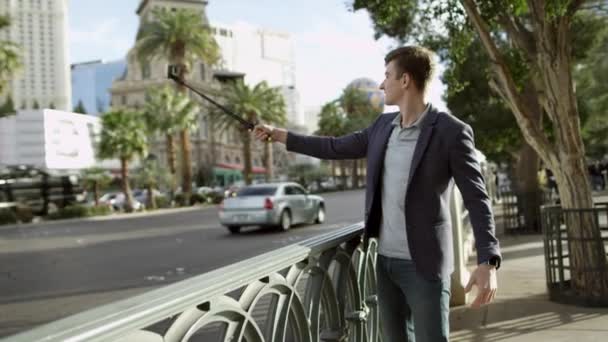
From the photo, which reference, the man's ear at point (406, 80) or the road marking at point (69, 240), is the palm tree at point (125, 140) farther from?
the man's ear at point (406, 80)

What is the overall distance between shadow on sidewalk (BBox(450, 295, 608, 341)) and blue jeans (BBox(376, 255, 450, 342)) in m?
2.39

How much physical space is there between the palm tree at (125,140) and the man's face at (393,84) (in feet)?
120

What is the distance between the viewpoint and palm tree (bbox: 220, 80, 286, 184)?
51.2m

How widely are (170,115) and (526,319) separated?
40.0 meters

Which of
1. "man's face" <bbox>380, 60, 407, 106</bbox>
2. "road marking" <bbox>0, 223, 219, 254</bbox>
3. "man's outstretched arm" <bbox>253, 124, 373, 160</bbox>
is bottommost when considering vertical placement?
"road marking" <bbox>0, 223, 219, 254</bbox>

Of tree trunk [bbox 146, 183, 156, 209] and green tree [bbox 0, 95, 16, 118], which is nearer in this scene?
green tree [bbox 0, 95, 16, 118]

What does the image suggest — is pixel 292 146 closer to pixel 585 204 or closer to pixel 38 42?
pixel 38 42

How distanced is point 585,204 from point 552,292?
36.4 inches

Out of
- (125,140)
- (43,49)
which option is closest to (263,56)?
(125,140)

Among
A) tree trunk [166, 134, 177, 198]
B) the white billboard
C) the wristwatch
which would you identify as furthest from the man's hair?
tree trunk [166, 134, 177, 198]

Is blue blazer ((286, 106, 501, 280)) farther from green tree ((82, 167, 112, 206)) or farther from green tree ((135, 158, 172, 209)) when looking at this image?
green tree ((82, 167, 112, 206))

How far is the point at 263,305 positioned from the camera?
2381 millimetres

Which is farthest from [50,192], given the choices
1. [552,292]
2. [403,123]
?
[403,123]

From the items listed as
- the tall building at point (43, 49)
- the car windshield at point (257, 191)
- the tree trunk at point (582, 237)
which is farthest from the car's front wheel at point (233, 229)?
the tall building at point (43, 49)
